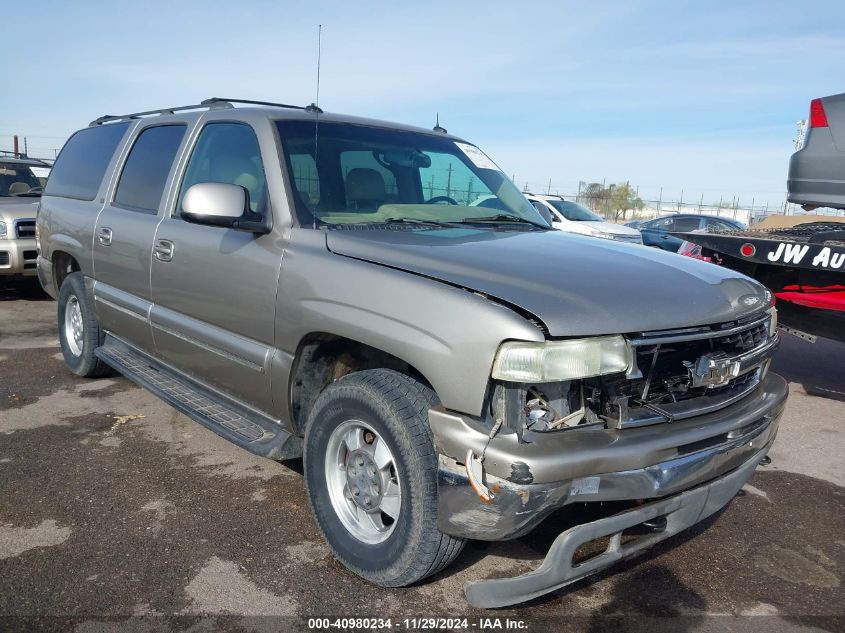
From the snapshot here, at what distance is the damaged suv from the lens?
2.20 metres

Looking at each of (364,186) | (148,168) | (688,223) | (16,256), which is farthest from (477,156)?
(688,223)

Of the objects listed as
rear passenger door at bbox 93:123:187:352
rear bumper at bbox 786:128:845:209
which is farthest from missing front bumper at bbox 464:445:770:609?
rear bumper at bbox 786:128:845:209

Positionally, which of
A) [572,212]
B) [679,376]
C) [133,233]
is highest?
[572,212]

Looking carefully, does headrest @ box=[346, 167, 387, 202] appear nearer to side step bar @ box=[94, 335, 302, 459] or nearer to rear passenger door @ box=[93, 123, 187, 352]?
side step bar @ box=[94, 335, 302, 459]

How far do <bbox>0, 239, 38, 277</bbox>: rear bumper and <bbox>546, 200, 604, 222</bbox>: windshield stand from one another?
30.4 feet

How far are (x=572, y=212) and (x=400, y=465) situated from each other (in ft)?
40.4

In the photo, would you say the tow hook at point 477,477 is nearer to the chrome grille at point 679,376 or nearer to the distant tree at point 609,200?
the chrome grille at point 679,376

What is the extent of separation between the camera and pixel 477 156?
4.22 metres

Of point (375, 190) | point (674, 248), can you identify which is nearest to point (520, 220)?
point (375, 190)

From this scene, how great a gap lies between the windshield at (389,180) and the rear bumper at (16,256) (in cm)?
640

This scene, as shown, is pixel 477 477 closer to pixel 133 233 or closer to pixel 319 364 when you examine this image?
pixel 319 364

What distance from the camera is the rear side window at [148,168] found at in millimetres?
4031

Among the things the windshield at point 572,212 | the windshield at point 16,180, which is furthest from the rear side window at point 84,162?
the windshield at point 572,212

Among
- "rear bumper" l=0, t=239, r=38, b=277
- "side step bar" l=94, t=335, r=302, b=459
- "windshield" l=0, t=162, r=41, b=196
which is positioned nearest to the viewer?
"side step bar" l=94, t=335, r=302, b=459
